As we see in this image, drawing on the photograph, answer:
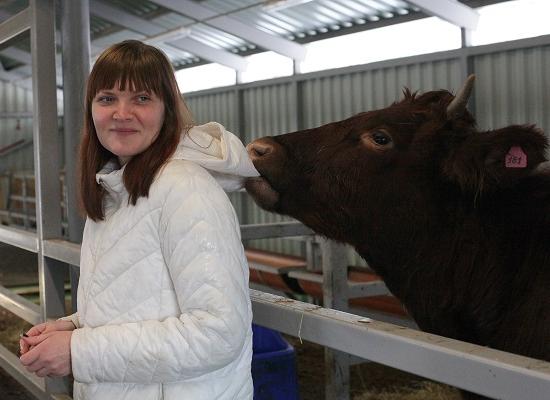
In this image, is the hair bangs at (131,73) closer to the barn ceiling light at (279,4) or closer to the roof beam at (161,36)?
the barn ceiling light at (279,4)

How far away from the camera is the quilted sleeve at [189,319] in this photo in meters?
1.47

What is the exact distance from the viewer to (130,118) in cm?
166

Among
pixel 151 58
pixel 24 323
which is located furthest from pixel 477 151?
pixel 24 323

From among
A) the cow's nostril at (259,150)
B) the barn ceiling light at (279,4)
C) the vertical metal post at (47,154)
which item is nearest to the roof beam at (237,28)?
the barn ceiling light at (279,4)

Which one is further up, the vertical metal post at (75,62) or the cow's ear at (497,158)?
the vertical metal post at (75,62)

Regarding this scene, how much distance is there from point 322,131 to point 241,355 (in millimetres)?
1207

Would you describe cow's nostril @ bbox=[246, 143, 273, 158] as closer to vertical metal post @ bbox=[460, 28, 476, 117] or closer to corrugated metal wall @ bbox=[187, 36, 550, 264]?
corrugated metal wall @ bbox=[187, 36, 550, 264]

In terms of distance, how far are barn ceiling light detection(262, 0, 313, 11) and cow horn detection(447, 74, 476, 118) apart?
692 cm

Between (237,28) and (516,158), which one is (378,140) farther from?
(237,28)

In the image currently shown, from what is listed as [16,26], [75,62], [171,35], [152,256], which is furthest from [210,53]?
[152,256]

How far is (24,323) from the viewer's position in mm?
6949

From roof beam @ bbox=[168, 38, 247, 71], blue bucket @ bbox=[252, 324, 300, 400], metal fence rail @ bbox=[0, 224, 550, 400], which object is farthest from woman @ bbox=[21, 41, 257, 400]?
roof beam @ bbox=[168, 38, 247, 71]

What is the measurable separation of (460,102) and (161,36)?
10.3 metres

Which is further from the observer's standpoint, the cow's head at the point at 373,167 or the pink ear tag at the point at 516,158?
the cow's head at the point at 373,167
